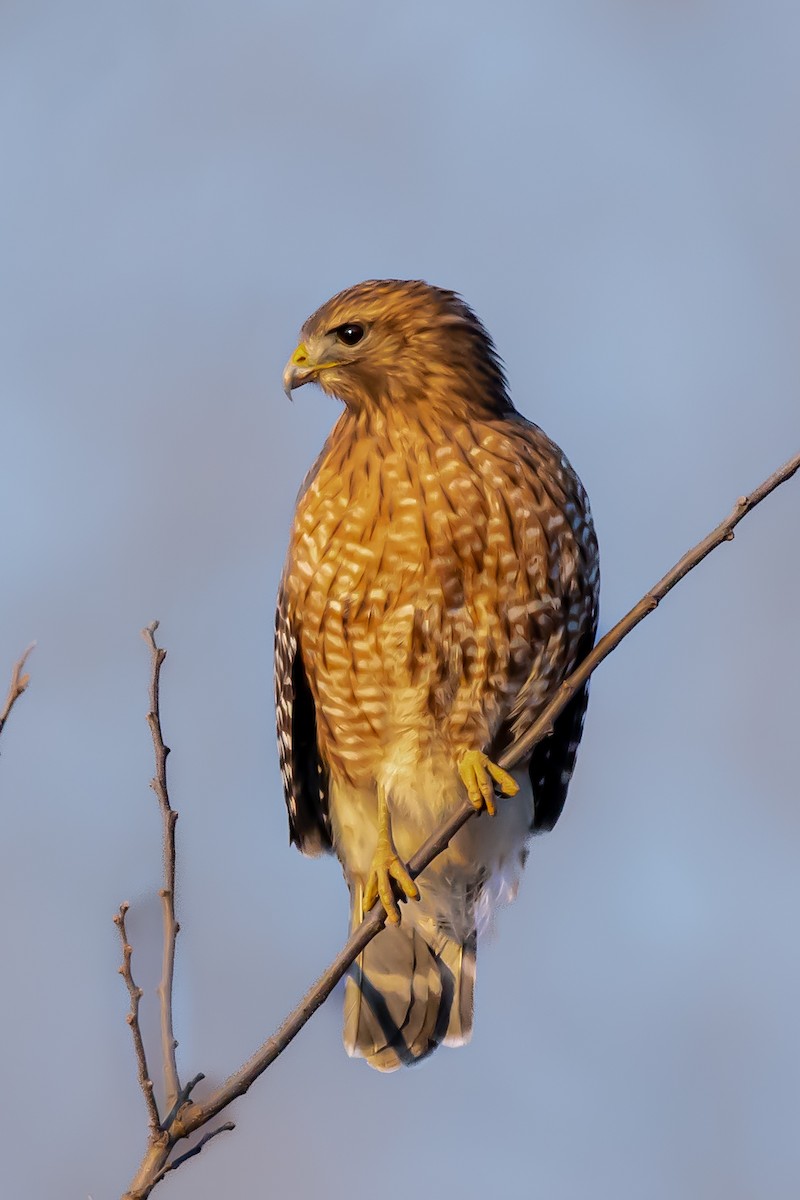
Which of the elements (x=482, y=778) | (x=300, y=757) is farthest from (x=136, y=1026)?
(x=300, y=757)

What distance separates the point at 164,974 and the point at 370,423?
78.1 inches

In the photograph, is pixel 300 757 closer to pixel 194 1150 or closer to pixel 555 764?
pixel 555 764

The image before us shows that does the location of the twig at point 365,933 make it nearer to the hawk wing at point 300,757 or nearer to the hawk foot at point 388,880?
the hawk foot at point 388,880

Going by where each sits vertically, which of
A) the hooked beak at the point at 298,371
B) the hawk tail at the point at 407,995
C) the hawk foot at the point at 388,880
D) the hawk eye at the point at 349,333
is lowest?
the hawk tail at the point at 407,995

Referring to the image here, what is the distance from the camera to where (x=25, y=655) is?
301 cm

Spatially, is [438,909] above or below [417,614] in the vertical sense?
below

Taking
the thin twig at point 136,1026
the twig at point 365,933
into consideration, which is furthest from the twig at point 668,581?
the thin twig at point 136,1026

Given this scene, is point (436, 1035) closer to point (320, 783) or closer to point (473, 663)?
point (320, 783)

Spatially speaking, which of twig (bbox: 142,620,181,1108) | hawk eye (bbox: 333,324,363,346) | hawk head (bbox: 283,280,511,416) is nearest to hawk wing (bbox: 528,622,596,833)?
hawk head (bbox: 283,280,511,416)

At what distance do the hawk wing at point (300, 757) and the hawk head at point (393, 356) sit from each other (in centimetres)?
72

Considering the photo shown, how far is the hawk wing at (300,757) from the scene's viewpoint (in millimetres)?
4688

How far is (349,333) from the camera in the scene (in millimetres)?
4496

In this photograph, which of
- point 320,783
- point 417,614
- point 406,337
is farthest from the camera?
point 320,783

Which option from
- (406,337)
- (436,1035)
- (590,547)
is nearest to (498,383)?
(406,337)
